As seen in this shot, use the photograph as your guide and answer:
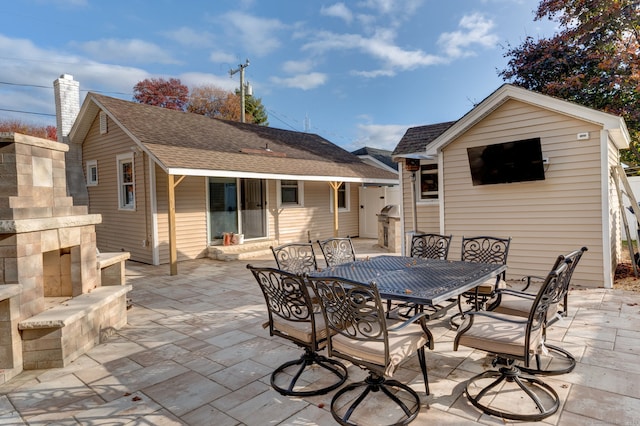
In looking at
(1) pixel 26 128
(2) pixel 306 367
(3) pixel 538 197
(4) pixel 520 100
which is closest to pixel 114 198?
(2) pixel 306 367

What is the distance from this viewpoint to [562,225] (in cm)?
564

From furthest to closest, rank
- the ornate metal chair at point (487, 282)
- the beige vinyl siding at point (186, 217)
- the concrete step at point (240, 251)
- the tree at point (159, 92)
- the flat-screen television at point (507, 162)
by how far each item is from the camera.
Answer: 1. the tree at point (159, 92)
2. the concrete step at point (240, 251)
3. the beige vinyl siding at point (186, 217)
4. the flat-screen television at point (507, 162)
5. the ornate metal chair at point (487, 282)

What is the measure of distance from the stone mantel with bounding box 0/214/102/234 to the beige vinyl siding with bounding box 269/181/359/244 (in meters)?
6.64

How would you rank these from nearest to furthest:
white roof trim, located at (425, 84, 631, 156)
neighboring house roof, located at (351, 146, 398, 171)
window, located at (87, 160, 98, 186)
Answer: white roof trim, located at (425, 84, 631, 156) → window, located at (87, 160, 98, 186) → neighboring house roof, located at (351, 146, 398, 171)

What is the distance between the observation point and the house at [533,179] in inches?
210

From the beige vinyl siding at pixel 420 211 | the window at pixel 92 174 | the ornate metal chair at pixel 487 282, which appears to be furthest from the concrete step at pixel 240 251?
the ornate metal chair at pixel 487 282

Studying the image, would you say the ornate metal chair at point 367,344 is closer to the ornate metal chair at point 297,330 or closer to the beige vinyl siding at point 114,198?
the ornate metal chair at point 297,330

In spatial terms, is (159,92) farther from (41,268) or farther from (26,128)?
(41,268)

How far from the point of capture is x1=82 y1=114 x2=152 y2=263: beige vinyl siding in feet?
27.7

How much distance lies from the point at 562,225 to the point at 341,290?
5.11 meters

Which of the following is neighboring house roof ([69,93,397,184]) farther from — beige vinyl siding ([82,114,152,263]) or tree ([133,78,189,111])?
tree ([133,78,189,111])

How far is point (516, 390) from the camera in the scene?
250cm

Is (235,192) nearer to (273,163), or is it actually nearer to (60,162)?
(273,163)

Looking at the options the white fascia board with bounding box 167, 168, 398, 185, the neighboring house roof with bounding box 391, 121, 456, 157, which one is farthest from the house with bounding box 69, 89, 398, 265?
the neighboring house roof with bounding box 391, 121, 456, 157
